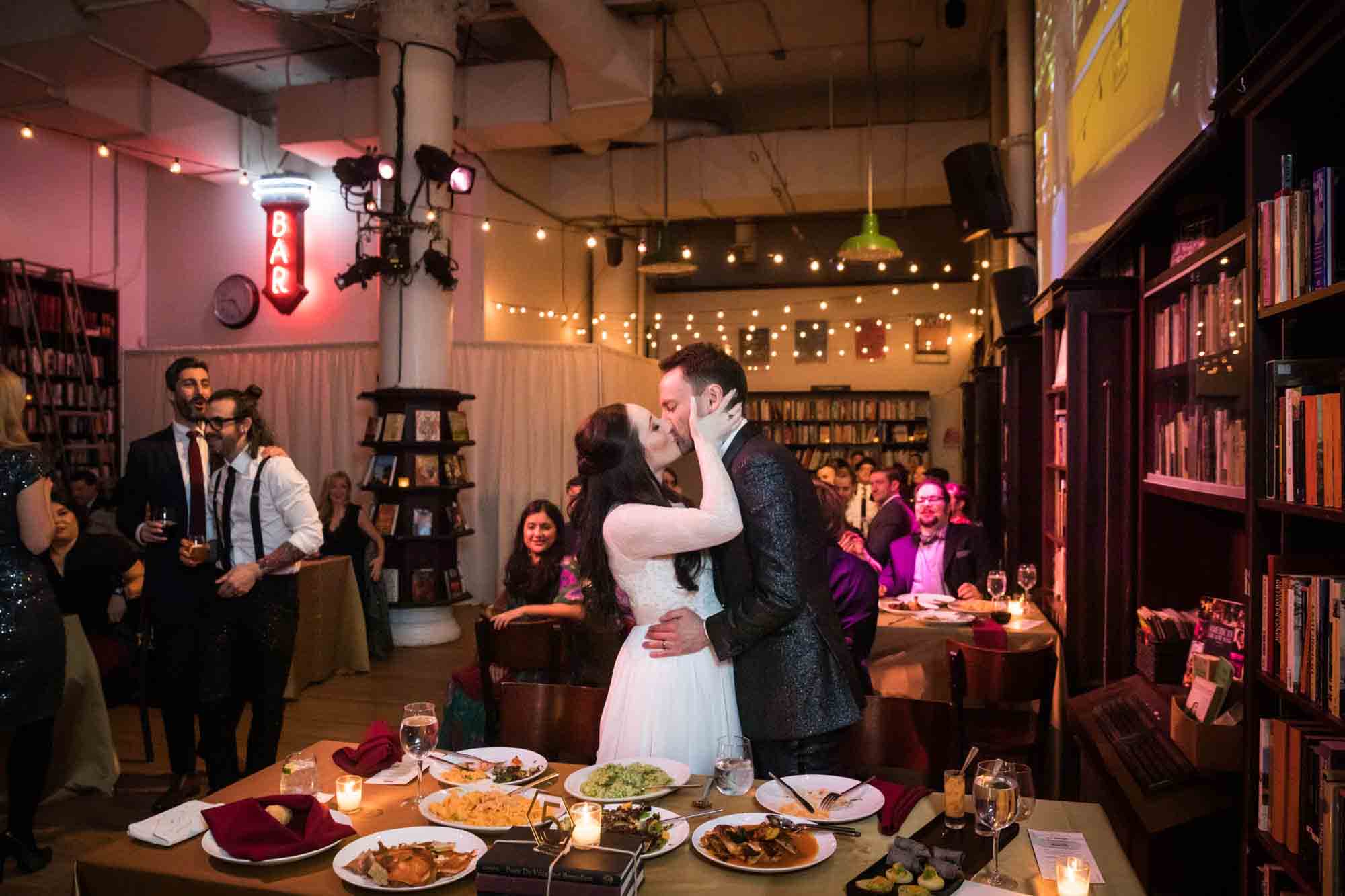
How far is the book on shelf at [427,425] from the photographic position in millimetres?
7648

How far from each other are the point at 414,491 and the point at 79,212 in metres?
5.08

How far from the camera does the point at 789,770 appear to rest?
7.93 ft

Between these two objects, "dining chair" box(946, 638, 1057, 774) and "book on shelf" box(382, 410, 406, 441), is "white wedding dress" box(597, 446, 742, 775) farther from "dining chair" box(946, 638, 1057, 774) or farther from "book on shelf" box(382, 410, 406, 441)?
"book on shelf" box(382, 410, 406, 441)

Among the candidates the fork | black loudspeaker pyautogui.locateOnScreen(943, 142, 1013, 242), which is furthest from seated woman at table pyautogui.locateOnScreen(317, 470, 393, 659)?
the fork

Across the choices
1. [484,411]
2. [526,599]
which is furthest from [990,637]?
[484,411]

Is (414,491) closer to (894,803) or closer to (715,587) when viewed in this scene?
(715,587)

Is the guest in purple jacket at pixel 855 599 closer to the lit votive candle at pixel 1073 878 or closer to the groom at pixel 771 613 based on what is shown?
the groom at pixel 771 613

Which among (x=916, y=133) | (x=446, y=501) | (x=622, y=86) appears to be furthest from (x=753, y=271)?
(x=446, y=501)

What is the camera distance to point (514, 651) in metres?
3.81

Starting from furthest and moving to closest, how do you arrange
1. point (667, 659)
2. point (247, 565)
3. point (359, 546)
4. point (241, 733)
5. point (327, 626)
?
point (359, 546) < point (327, 626) < point (241, 733) < point (247, 565) < point (667, 659)

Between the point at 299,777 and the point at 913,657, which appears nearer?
the point at 299,777

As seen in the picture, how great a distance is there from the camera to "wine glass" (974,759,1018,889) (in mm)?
1693

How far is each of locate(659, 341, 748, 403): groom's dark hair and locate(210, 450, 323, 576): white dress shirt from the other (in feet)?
6.33

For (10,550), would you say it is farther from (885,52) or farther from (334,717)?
(885,52)
